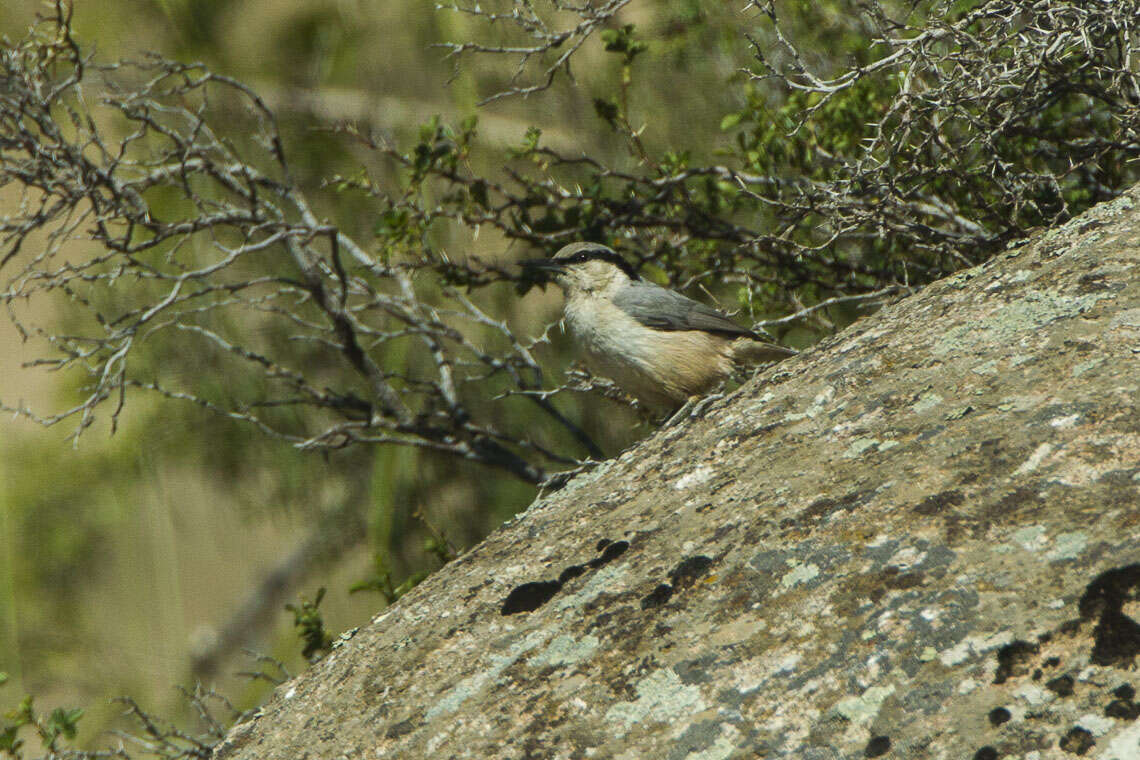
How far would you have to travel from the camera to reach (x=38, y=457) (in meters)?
6.46

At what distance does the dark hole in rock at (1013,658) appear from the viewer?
136cm

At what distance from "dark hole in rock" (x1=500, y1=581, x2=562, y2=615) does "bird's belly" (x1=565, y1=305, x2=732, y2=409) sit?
259 centimetres

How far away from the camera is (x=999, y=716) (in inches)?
52.2

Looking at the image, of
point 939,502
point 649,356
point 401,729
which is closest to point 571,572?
point 401,729

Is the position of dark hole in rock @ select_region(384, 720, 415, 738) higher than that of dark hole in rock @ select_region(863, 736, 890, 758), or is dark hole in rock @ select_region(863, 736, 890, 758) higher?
dark hole in rock @ select_region(384, 720, 415, 738)

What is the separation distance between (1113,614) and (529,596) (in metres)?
1.04

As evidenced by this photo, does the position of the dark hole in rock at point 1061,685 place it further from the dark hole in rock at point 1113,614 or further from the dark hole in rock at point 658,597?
the dark hole in rock at point 658,597

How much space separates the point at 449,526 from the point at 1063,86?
3453 millimetres

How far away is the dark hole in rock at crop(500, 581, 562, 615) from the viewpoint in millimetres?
1991

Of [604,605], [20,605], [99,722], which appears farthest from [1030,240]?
[20,605]

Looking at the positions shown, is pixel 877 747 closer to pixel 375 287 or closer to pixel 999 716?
pixel 999 716

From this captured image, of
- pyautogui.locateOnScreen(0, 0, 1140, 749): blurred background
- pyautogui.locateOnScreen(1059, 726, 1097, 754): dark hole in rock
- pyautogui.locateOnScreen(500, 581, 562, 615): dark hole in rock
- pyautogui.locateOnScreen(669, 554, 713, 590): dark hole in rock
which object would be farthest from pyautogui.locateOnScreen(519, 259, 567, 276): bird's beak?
pyautogui.locateOnScreen(1059, 726, 1097, 754): dark hole in rock

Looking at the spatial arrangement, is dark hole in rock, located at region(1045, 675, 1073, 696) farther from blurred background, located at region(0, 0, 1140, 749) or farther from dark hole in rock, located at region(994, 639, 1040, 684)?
blurred background, located at region(0, 0, 1140, 749)

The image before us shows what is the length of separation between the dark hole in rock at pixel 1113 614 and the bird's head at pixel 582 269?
10.5 ft
